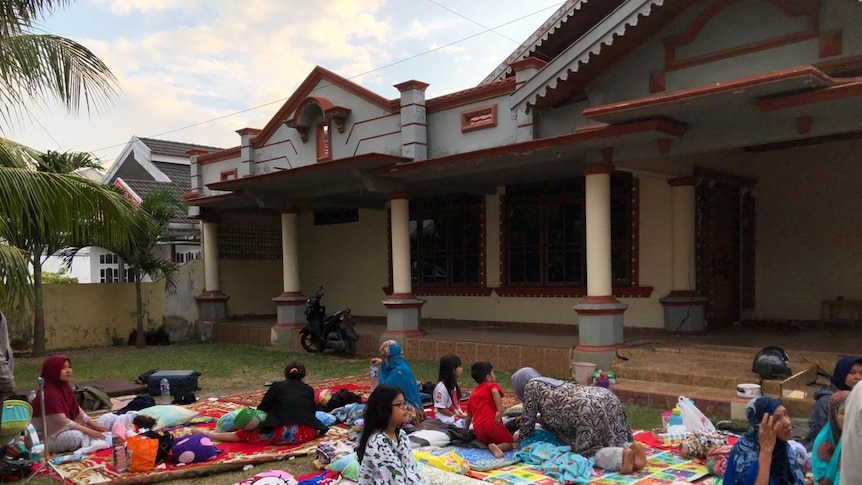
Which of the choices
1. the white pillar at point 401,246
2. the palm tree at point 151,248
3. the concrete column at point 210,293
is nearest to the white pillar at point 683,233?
the white pillar at point 401,246

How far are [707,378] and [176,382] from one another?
6633 mm

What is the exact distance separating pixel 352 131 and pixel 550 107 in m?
4.34

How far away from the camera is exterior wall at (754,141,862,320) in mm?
10883

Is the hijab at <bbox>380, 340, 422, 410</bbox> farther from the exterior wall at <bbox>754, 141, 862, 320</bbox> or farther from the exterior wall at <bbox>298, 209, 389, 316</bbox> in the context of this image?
the exterior wall at <bbox>298, 209, 389, 316</bbox>

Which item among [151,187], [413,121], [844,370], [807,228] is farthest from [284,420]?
[151,187]

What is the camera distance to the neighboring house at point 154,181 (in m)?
20.0

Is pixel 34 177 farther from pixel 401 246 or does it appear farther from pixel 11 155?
pixel 401 246

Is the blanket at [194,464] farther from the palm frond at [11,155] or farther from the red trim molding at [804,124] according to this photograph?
the red trim molding at [804,124]

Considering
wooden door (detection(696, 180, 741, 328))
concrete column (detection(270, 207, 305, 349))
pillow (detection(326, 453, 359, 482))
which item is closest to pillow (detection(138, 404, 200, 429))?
pillow (detection(326, 453, 359, 482))

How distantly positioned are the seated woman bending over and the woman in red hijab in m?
1.26

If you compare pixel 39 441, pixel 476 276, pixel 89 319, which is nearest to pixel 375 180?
pixel 476 276

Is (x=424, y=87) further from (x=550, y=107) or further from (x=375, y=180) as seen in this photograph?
(x=550, y=107)

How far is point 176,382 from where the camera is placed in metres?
8.88

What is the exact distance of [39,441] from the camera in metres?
6.22
